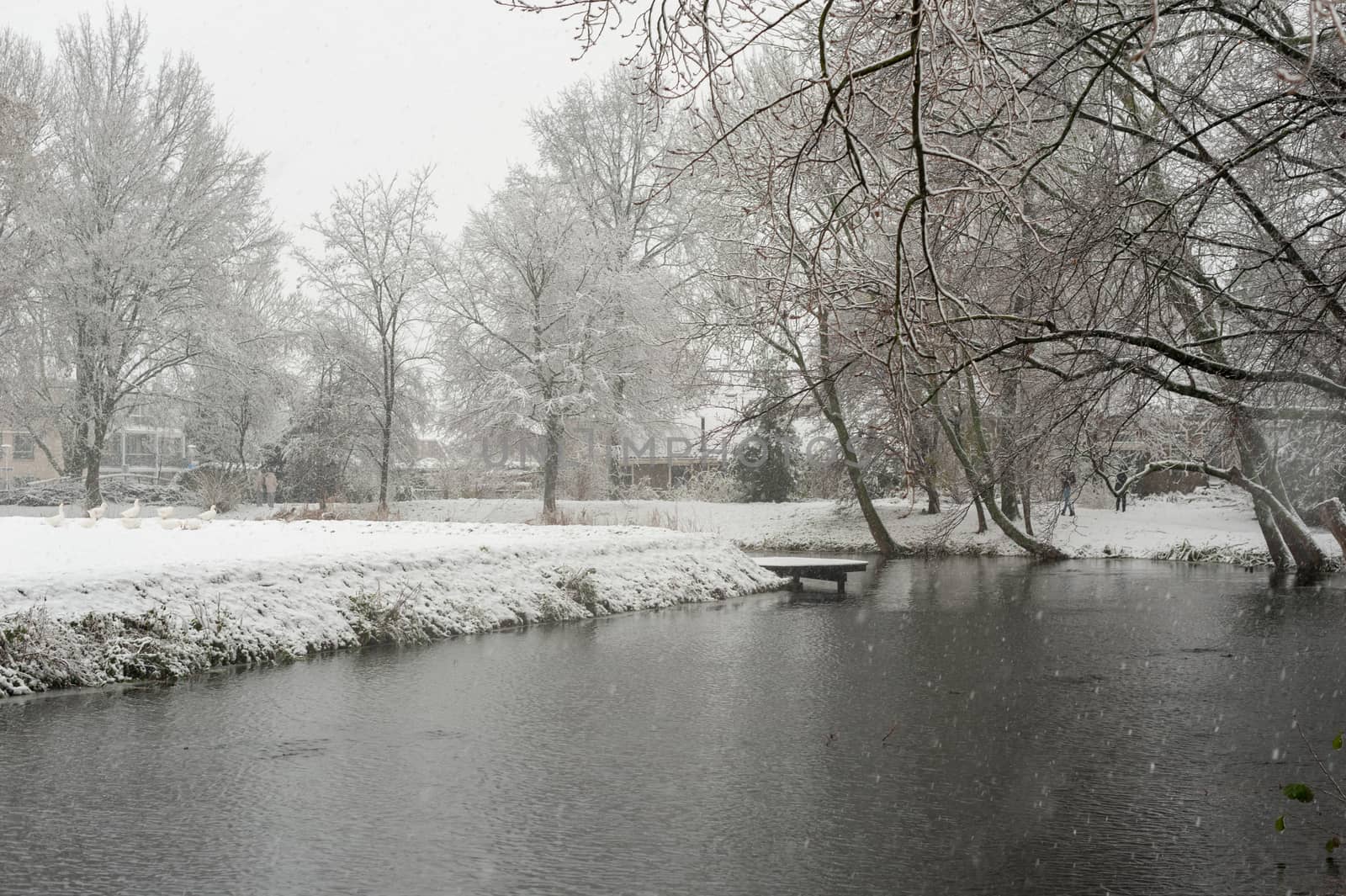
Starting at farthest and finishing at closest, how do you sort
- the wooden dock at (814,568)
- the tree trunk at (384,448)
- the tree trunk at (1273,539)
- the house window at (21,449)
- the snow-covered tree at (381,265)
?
the house window at (21,449) < the snow-covered tree at (381,265) < the tree trunk at (384,448) < the tree trunk at (1273,539) < the wooden dock at (814,568)

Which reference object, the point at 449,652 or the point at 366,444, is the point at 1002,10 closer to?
the point at 449,652

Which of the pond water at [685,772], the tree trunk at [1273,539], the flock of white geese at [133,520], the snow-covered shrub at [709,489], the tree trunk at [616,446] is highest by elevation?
the tree trunk at [616,446]

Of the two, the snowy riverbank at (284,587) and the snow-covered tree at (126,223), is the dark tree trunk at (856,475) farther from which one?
the snow-covered tree at (126,223)

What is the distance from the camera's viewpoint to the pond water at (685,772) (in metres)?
5.38

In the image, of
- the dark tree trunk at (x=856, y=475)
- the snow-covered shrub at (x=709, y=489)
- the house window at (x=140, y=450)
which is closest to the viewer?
the dark tree trunk at (x=856, y=475)

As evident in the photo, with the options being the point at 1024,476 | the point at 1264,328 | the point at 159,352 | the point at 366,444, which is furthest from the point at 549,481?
the point at 1264,328

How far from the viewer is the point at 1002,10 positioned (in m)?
9.38

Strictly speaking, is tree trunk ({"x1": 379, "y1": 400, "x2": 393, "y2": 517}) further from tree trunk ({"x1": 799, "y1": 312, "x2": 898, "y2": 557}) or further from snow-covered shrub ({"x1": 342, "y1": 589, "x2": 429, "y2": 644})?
snow-covered shrub ({"x1": 342, "y1": 589, "x2": 429, "y2": 644})

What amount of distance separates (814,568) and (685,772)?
12379 mm

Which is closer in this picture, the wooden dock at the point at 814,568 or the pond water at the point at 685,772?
the pond water at the point at 685,772

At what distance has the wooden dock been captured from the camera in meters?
19.5

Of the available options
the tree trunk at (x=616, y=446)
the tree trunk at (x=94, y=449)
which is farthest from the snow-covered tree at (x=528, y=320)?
the tree trunk at (x=94, y=449)

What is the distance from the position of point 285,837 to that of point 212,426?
31.7 meters

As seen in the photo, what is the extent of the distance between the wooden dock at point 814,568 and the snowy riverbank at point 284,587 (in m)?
0.88
